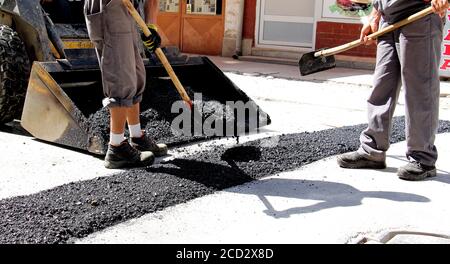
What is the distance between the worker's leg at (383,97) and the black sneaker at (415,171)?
270mm

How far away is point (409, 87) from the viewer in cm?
473

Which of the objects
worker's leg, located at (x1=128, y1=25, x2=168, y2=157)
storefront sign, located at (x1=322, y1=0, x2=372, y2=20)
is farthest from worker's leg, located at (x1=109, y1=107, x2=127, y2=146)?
storefront sign, located at (x1=322, y1=0, x2=372, y2=20)

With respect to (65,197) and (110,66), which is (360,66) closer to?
(110,66)

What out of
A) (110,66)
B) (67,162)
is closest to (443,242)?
(110,66)

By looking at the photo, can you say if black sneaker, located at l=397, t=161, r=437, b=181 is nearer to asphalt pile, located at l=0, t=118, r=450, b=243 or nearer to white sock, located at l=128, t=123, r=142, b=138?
asphalt pile, located at l=0, t=118, r=450, b=243

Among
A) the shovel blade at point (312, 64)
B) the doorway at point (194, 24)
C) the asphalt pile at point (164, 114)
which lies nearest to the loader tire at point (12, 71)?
the asphalt pile at point (164, 114)

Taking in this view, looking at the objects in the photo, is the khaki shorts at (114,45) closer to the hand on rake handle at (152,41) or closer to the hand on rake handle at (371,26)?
the hand on rake handle at (152,41)

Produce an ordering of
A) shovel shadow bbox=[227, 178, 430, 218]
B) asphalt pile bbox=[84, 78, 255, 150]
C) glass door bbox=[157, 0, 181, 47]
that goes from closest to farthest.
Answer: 1. shovel shadow bbox=[227, 178, 430, 218]
2. asphalt pile bbox=[84, 78, 255, 150]
3. glass door bbox=[157, 0, 181, 47]

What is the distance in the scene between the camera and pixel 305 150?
213 inches

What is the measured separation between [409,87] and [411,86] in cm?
2

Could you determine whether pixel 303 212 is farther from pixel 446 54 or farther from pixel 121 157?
pixel 446 54

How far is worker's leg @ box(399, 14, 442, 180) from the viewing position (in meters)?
4.66

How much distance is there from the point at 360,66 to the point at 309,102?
4.43 m

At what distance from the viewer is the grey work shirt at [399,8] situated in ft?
15.5
